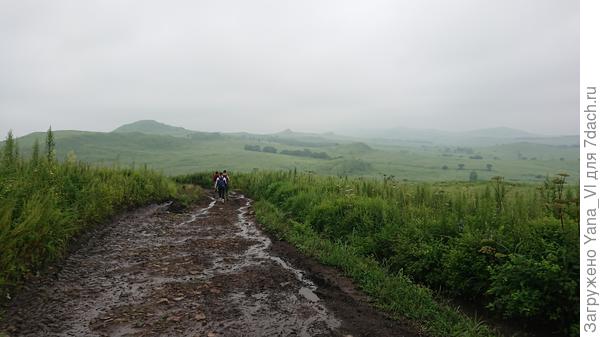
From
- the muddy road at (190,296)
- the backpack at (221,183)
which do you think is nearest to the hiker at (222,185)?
the backpack at (221,183)

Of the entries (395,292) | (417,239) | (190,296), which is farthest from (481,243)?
(190,296)

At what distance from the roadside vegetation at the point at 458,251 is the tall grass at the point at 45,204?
6.84m

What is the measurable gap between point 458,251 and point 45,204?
10687 mm

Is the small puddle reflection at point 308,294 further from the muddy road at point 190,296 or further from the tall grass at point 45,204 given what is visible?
the tall grass at point 45,204

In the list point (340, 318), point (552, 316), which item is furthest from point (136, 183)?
point (552, 316)

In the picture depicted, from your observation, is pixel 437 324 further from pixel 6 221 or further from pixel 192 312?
pixel 6 221

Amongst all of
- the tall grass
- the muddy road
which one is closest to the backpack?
the tall grass

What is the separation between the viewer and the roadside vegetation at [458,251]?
5.68m

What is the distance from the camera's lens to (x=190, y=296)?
23.3 feet

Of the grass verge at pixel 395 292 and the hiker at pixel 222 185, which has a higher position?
the hiker at pixel 222 185

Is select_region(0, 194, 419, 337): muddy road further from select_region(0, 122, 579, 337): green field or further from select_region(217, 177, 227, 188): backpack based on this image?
select_region(217, 177, 227, 188): backpack

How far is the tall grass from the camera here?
23.4 feet

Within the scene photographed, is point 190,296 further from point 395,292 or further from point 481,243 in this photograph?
point 481,243

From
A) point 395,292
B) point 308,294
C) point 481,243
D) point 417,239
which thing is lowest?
point 308,294
